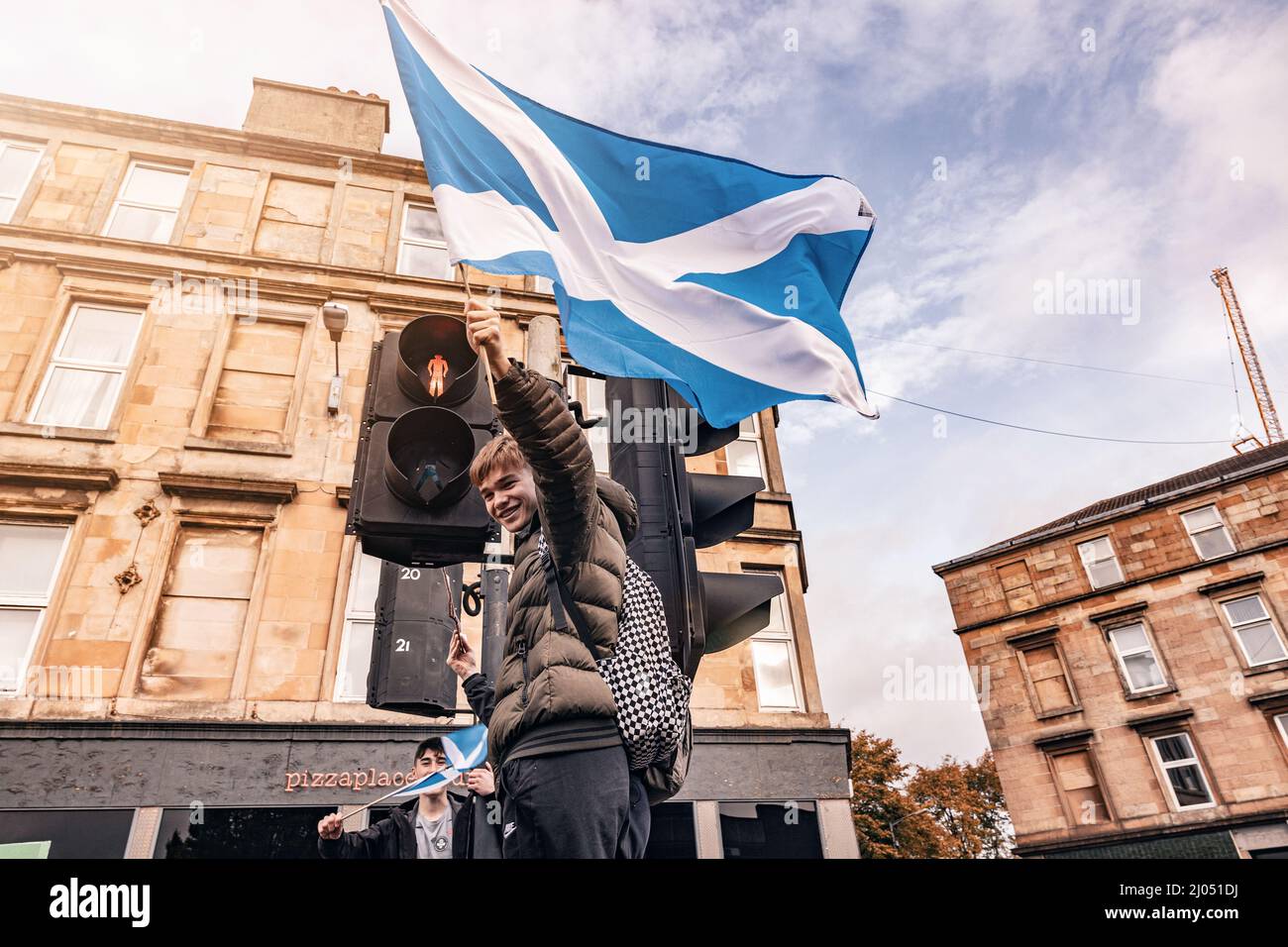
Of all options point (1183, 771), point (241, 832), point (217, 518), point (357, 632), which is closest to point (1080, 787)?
point (1183, 771)

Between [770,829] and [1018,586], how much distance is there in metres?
23.0

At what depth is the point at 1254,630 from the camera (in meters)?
24.6

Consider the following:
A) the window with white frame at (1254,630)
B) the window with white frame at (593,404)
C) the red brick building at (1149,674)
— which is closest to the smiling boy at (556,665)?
the window with white frame at (593,404)

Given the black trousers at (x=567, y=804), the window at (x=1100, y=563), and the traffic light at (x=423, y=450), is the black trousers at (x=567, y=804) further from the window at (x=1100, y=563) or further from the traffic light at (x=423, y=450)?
the window at (x=1100, y=563)

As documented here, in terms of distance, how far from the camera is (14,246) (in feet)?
44.2

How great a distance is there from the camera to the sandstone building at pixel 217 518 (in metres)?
9.49

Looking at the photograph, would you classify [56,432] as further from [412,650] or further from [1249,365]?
[1249,365]

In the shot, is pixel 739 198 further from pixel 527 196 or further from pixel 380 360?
pixel 380 360

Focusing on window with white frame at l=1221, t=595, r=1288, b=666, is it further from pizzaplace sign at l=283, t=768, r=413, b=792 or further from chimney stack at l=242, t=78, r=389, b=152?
chimney stack at l=242, t=78, r=389, b=152

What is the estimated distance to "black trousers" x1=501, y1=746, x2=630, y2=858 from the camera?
2145 mm

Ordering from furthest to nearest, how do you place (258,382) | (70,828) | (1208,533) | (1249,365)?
1. (1249,365)
2. (1208,533)
3. (258,382)
4. (70,828)
